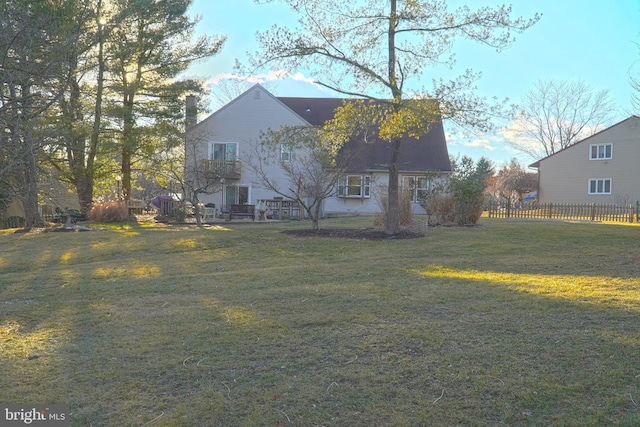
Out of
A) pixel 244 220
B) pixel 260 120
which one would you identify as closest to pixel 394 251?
pixel 244 220

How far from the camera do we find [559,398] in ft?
11.9

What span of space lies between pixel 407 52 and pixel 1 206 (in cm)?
1821

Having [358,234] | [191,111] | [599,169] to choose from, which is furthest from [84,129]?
[599,169]

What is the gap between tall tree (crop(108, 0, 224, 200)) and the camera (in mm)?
23859

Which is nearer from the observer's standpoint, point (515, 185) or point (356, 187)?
point (356, 187)

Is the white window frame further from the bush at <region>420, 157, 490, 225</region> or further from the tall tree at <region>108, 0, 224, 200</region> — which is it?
the tall tree at <region>108, 0, 224, 200</region>

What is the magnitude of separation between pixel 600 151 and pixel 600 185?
2.45 m

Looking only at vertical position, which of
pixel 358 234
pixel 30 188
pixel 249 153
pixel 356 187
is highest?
pixel 249 153

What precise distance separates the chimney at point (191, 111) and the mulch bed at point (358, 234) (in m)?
13.9

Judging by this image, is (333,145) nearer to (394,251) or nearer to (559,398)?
(394,251)

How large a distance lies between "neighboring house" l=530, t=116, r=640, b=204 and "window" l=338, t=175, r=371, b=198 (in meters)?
18.5

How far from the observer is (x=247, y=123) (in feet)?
93.8

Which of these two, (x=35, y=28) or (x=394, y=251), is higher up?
(x=35, y=28)

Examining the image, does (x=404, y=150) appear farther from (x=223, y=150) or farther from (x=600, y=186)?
(x=600, y=186)
